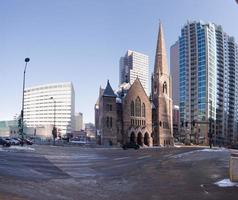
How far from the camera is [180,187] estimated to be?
14.2m

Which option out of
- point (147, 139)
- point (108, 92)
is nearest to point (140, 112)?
point (147, 139)

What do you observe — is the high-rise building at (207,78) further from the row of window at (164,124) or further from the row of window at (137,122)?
the row of window at (137,122)

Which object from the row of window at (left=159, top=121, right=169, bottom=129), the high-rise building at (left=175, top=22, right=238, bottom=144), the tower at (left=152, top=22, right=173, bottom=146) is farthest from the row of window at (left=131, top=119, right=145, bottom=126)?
the high-rise building at (left=175, top=22, right=238, bottom=144)

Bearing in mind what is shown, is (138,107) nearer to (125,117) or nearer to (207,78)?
(125,117)

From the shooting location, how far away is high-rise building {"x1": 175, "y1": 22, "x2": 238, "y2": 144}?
174m

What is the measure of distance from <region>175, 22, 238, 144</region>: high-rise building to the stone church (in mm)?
43994

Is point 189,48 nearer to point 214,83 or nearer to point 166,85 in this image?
point 214,83

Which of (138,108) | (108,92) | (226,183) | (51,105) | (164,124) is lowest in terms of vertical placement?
(226,183)

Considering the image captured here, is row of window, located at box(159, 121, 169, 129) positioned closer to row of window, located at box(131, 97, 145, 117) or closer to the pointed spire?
row of window, located at box(131, 97, 145, 117)

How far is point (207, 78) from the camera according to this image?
17275cm

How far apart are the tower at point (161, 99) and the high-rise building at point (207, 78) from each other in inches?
1632

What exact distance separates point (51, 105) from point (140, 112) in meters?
65.2

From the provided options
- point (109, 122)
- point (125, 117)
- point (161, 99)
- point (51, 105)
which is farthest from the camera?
point (51, 105)

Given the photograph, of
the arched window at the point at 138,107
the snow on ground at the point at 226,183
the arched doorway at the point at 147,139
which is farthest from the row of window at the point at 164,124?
the snow on ground at the point at 226,183
